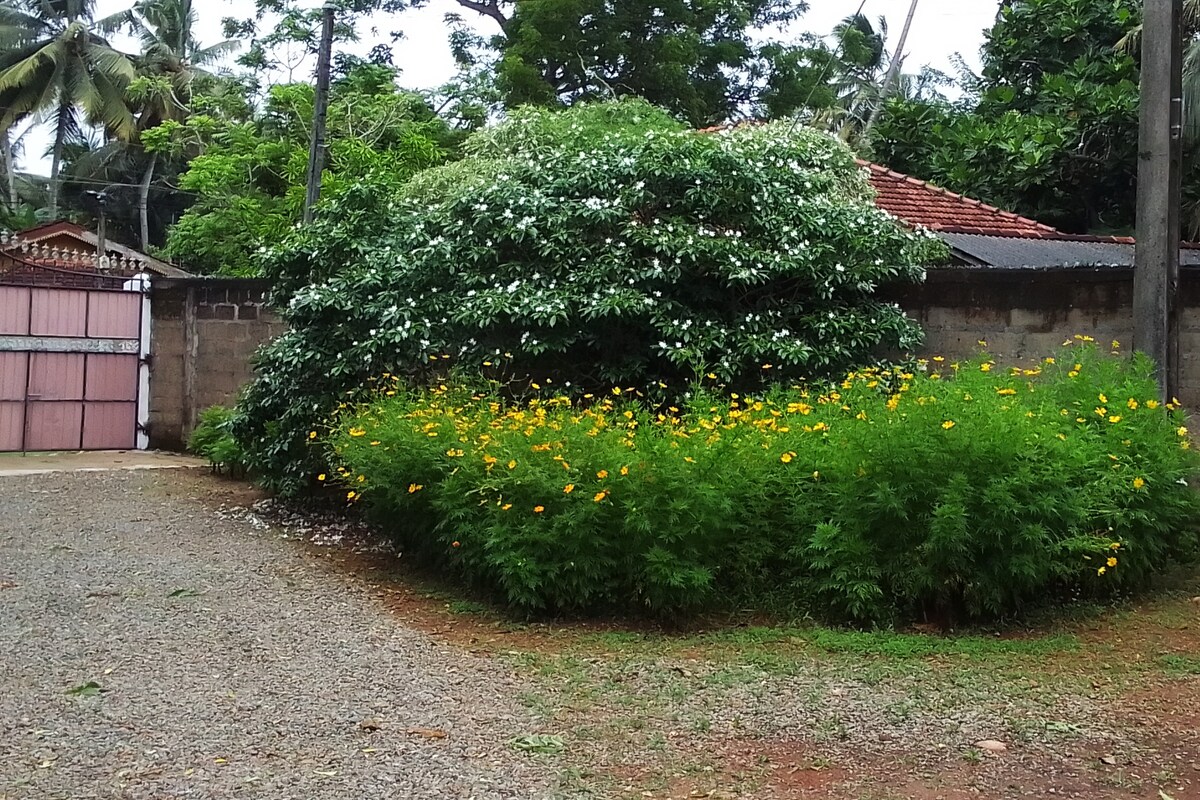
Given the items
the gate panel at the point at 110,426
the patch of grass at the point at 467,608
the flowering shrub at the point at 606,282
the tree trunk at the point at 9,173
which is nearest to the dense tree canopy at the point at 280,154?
the gate panel at the point at 110,426

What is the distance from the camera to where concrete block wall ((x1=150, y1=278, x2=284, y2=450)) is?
12602 mm

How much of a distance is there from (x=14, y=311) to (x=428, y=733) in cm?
1067

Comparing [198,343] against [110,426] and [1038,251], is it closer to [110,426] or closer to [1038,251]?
[110,426]

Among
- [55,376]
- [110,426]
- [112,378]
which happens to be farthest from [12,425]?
[112,378]

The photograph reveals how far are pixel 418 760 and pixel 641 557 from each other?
6.61ft

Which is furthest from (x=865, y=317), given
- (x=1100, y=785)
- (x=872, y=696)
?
(x=1100, y=785)

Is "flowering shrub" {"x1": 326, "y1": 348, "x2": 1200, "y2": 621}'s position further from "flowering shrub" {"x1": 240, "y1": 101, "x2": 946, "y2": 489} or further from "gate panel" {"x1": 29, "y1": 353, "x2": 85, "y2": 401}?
Answer: "gate panel" {"x1": 29, "y1": 353, "x2": 85, "y2": 401}

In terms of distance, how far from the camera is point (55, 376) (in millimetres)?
13133

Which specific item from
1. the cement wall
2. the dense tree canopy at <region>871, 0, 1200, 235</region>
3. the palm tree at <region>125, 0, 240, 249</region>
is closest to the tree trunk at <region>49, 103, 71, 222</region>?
the palm tree at <region>125, 0, 240, 249</region>

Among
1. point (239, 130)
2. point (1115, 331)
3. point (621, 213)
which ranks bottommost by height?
point (1115, 331)

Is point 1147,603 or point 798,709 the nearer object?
point 798,709

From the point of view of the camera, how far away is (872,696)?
15.3 feet

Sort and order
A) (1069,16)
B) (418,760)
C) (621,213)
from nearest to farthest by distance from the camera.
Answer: (418,760) → (621,213) → (1069,16)

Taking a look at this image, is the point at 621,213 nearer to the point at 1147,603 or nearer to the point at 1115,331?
the point at 1115,331
